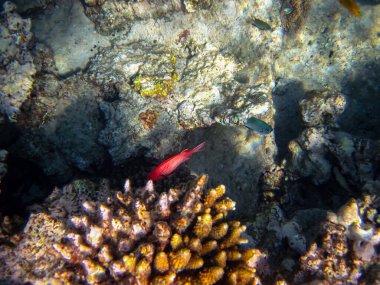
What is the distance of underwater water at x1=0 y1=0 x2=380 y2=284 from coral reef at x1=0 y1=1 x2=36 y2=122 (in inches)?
1.0

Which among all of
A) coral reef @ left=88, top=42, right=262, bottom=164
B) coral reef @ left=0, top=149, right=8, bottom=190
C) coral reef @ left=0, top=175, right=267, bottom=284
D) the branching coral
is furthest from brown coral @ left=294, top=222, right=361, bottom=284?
coral reef @ left=0, top=149, right=8, bottom=190

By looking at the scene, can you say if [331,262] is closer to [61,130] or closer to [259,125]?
[259,125]

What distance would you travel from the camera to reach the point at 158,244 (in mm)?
2635

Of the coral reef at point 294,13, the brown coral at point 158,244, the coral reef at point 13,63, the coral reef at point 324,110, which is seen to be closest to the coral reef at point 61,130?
the coral reef at point 13,63

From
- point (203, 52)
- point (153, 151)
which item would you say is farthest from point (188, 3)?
point (153, 151)

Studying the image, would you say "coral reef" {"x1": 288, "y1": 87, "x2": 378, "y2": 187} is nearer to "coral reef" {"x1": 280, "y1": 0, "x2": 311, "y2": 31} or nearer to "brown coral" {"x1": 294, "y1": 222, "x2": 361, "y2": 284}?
"brown coral" {"x1": 294, "y1": 222, "x2": 361, "y2": 284}

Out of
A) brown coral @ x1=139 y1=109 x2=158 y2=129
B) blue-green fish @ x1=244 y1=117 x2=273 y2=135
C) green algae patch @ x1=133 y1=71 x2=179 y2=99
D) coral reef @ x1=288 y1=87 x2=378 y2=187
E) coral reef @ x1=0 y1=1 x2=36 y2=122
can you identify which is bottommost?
coral reef @ x1=288 y1=87 x2=378 y2=187

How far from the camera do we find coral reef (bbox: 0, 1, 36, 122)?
4566mm

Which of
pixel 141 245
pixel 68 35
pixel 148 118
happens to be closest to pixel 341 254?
pixel 141 245

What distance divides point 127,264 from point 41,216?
4.92ft

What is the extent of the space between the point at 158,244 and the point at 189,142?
8.96ft

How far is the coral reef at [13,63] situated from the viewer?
15.0ft

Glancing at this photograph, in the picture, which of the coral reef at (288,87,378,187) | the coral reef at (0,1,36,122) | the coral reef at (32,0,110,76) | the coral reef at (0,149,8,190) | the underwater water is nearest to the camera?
the underwater water

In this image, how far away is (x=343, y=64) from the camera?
238 inches
